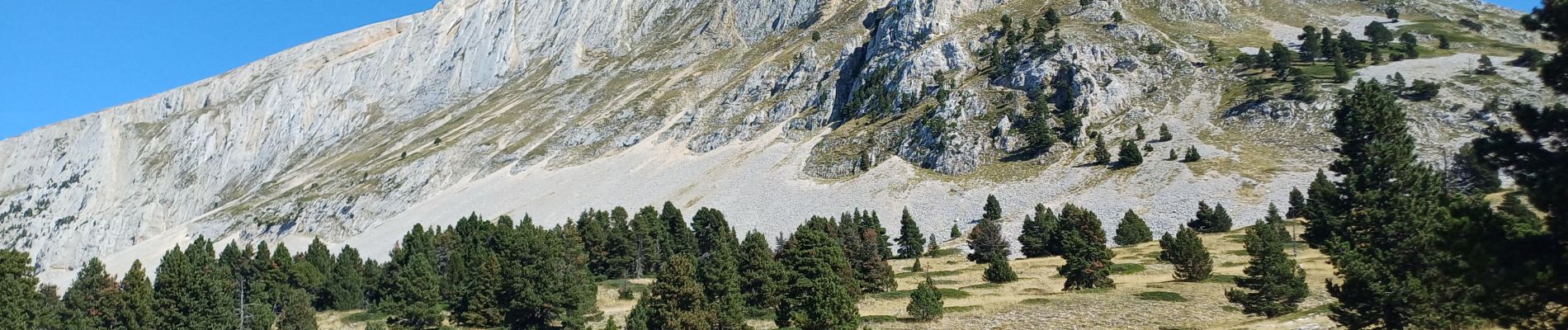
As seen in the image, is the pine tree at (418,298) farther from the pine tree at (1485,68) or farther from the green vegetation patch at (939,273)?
the pine tree at (1485,68)

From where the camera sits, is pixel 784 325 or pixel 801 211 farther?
pixel 801 211

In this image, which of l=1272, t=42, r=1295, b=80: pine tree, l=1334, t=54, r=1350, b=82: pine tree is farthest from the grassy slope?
l=1272, t=42, r=1295, b=80: pine tree

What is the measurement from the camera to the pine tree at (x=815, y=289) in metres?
34.8

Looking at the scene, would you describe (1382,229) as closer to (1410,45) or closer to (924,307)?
(924,307)

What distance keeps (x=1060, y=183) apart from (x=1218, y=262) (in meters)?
51.1

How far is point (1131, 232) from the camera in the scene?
81750 millimetres

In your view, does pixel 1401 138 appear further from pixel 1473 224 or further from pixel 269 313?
pixel 269 313

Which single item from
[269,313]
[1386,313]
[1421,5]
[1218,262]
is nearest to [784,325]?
[1386,313]

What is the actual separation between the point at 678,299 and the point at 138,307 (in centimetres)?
4170

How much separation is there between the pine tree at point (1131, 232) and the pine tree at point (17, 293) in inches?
3185

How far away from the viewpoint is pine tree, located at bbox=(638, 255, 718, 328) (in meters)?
42.3

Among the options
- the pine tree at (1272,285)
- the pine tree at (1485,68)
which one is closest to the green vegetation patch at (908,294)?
the pine tree at (1272,285)

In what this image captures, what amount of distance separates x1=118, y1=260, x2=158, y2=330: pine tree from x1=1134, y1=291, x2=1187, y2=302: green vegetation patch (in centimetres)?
6147

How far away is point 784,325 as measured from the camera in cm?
4338
